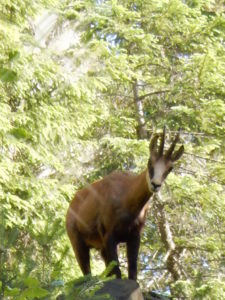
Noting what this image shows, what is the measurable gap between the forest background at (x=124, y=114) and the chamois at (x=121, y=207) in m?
2.89

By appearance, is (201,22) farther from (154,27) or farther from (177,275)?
(177,275)

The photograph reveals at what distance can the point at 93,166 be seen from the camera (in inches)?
520

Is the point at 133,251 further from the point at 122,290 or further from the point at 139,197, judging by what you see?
the point at 122,290

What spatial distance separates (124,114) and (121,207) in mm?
8137

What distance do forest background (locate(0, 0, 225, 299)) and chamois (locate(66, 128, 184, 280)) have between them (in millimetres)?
2894

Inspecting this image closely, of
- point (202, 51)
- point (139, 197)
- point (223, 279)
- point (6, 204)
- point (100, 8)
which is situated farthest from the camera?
point (202, 51)

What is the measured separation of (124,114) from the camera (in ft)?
46.9

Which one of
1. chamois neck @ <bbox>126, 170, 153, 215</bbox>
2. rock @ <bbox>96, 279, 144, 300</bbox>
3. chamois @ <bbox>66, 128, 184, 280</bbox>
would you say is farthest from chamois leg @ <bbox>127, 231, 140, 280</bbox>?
rock @ <bbox>96, 279, 144, 300</bbox>

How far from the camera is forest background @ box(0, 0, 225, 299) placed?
34.7 ft

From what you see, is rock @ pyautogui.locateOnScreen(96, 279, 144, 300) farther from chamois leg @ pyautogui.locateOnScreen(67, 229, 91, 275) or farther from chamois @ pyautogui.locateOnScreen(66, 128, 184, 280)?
chamois leg @ pyautogui.locateOnScreen(67, 229, 91, 275)

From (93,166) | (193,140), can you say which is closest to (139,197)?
(93,166)

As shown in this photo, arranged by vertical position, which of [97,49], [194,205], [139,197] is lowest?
[194,205]

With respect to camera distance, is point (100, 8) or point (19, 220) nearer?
point (19, 220)

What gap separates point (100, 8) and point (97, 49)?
119 centimetres
